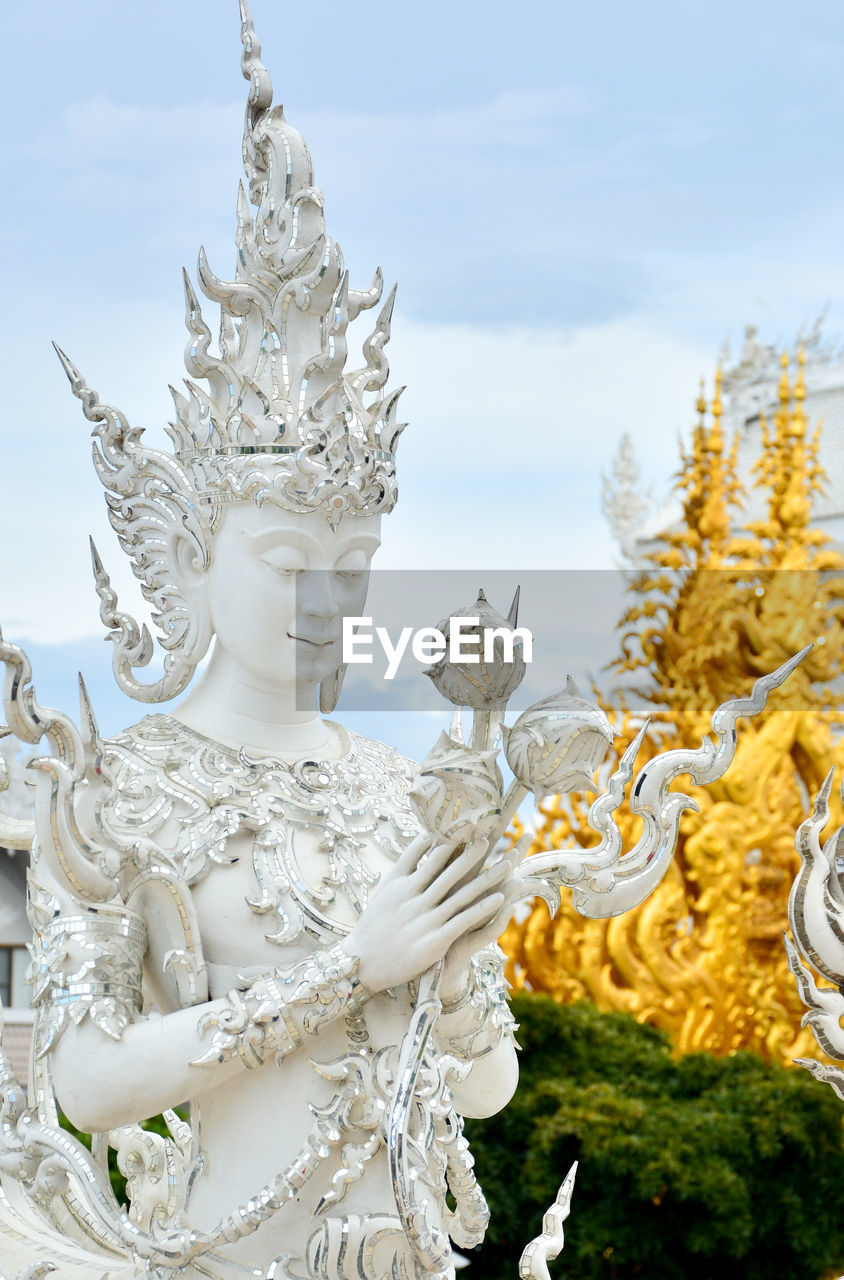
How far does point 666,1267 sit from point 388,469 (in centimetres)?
417

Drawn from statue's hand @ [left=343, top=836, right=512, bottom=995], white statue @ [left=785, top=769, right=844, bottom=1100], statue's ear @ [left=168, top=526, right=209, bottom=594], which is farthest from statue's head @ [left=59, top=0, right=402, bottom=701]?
white statue @ [left=785, top=769, right=844, bottom=1100]

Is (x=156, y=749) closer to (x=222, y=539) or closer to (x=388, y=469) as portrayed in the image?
(x=222, y=539)

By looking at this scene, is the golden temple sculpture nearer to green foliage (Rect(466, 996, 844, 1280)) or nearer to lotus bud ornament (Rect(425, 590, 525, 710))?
green foliage (Rect(466, 996, 844, 1280))

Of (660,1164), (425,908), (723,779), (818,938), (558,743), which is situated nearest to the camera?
(558,743)

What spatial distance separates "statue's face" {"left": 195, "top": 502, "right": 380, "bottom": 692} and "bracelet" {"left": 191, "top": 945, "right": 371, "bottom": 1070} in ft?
1.52

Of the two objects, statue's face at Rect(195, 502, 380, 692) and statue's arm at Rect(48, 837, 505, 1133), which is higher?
statue's face at Rect(195, 502, 380, 692)

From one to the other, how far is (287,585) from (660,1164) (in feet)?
12.4

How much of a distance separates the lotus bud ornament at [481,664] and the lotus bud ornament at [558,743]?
1.8 inches

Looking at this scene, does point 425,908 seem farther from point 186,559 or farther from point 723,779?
point 723,779

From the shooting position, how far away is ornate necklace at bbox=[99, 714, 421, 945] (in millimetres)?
2572

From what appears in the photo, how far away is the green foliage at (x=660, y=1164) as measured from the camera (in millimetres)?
5938

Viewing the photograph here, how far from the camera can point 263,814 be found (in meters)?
2.63

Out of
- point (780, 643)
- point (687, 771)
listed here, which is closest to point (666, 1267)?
point (780, 643)

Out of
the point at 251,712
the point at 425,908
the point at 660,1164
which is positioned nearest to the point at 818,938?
the point at 425,908
